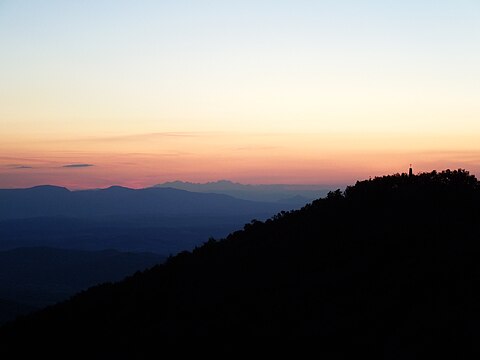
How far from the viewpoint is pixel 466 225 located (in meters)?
18.2

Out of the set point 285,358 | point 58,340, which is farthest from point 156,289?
point 285,358

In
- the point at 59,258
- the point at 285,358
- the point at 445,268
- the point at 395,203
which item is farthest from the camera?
the point at 59,258

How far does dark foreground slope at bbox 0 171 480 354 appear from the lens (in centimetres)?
1285

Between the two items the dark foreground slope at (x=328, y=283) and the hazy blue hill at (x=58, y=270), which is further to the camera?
the hazy blue hill at (x=58, y=270)

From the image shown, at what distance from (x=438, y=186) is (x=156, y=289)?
1093 cm

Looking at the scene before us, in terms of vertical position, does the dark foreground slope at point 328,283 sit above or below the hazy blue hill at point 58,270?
above

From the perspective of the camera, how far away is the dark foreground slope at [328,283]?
12852mm

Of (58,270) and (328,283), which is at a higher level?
(328,283)

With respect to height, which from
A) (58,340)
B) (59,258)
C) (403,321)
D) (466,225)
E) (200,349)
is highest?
(466,225)

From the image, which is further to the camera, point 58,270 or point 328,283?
point 58,270

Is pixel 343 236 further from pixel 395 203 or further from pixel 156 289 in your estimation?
pixel 156 289

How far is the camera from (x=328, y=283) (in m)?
15.6

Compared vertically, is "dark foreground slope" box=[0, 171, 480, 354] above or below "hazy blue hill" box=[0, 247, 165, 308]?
above

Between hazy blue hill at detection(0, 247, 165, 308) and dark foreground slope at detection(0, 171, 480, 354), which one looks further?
hazy blue hill at detection(0, 247, 165, 308)
